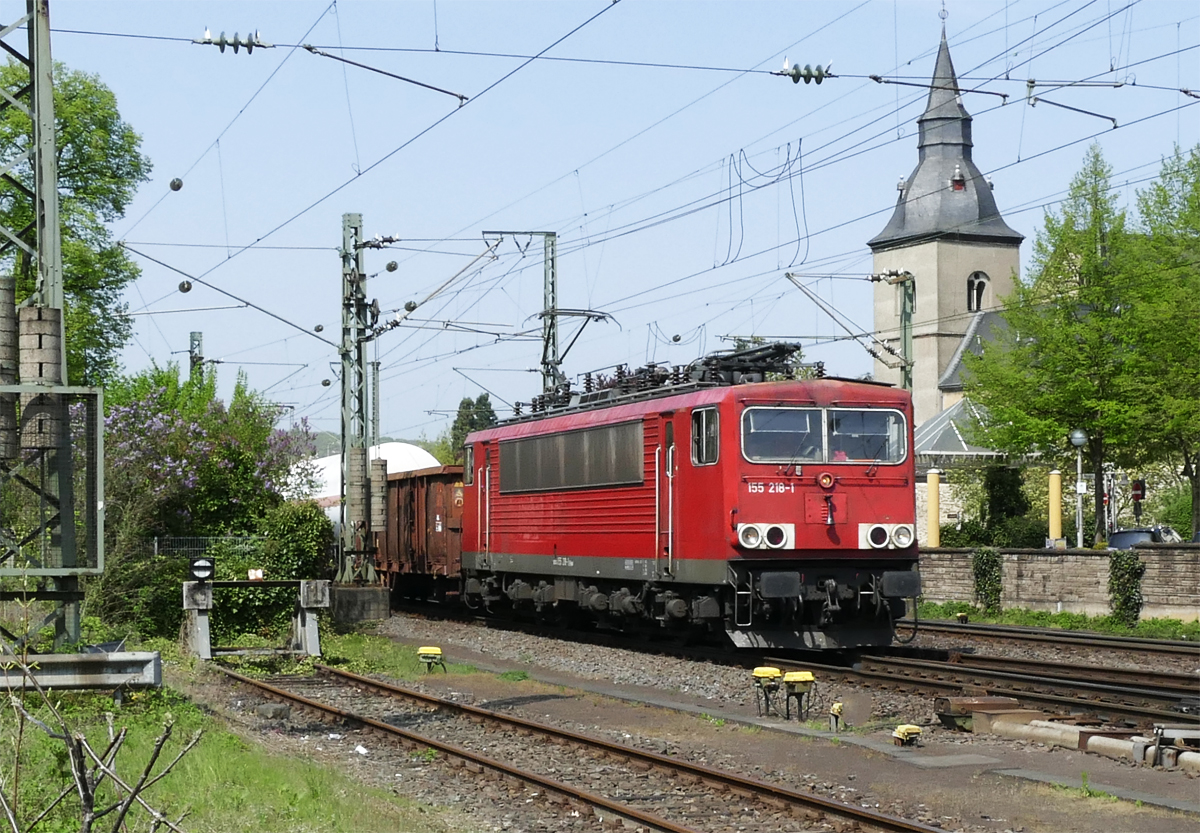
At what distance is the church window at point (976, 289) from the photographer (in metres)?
96.9

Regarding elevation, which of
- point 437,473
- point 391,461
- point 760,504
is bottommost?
point 760,504

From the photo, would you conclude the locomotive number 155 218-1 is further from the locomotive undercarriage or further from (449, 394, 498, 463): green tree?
(449, 394, 498, 463): green tree

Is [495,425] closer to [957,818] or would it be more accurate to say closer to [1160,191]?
[957,818]

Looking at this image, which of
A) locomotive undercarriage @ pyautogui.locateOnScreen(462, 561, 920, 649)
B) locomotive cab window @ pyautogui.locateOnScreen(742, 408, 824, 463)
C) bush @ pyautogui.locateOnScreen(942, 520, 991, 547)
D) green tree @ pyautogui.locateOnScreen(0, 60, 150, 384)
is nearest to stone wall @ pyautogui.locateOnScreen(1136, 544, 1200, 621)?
locomotive undercarriage @ pyautogui.locateOnScreen(462, 561, 920, 649)

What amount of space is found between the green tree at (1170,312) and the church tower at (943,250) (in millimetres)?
48929

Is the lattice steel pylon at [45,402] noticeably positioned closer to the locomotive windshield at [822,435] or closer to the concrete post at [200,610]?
the concrete post at [200,610]

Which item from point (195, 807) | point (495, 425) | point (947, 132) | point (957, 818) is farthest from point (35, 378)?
point (947, 132)

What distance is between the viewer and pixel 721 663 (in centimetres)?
1956

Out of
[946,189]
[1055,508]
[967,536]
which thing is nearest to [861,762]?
[1055,508]

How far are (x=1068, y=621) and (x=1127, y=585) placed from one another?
132 centimetres

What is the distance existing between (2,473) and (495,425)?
14267 millimetres

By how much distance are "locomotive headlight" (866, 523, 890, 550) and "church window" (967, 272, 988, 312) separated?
80.4 metres

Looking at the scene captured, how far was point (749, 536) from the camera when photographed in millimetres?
18562

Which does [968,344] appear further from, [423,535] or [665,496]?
[665,496]
